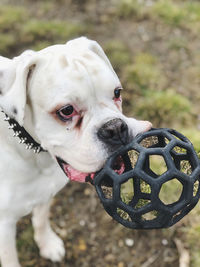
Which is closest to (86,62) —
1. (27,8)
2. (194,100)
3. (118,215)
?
(118,215)

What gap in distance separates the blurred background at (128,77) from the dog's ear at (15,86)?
5.52ft

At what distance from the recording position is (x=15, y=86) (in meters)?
1.85

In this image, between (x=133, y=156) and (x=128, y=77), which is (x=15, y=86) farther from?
(x=128, y=77)

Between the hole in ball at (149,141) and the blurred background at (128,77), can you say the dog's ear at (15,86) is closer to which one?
the hole in ball at (149,141)

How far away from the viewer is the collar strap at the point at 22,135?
1.99 metres

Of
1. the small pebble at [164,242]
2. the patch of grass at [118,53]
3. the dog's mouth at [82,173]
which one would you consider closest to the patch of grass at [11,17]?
the patch of grass at [118,53]

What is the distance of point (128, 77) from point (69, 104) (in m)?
2.70

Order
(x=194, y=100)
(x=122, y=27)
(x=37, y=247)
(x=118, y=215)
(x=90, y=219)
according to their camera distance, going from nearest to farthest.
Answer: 1. (x=118, y=215)
2. (x=37, y=247)
3. (x=90, y=219)
4. (x=194, y=100)
5. (x=122, y=27)

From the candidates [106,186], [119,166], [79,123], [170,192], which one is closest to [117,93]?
[79,123]

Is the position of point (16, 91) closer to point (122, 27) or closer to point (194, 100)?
point (194, 100)

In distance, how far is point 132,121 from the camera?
2.02 m

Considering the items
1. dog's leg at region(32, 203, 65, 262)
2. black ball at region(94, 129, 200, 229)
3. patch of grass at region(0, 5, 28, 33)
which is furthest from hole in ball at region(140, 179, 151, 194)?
patch of grass at region(0, 5, 28, 33)

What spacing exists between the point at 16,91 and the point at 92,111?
1.27ft

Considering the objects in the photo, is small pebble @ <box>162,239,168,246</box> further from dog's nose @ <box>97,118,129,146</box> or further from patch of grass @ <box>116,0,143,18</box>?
patch of grass @ <box>116,0,143,18</box>
